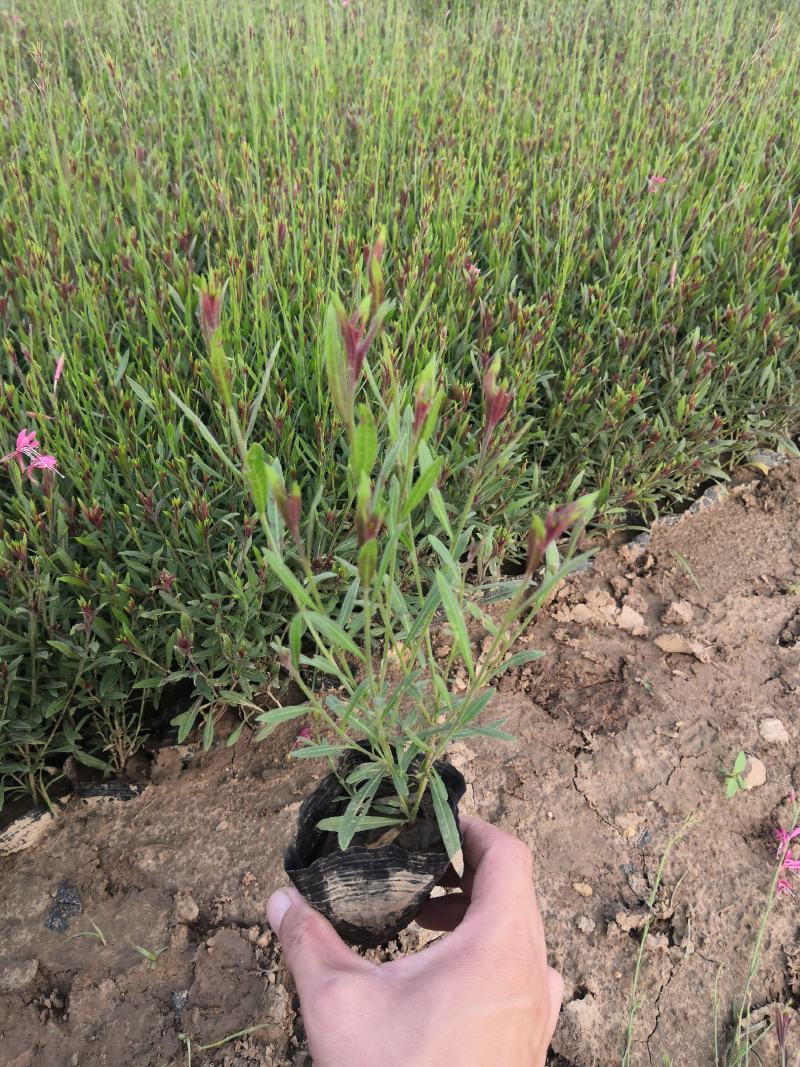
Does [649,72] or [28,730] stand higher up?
[649,72]

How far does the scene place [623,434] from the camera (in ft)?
8.18

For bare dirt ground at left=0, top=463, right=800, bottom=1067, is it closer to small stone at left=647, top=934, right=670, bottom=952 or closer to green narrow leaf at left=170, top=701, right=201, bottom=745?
small stone at left=647, top=934, right=670, bottom=952

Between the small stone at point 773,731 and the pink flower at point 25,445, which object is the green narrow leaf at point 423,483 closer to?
the pink flower at point 25,445

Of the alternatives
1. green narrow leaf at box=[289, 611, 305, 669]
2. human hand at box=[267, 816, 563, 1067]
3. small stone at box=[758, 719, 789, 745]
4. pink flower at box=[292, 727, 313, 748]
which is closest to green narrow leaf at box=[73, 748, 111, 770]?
pink flower at box=[292, 727, 313, 748]

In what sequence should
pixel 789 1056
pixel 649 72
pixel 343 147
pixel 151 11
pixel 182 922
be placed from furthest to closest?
1. pixel 151 11
2. pixel 649 72
3. pixel 343 147
4. pixel 182 922
5. pixel 789 1056

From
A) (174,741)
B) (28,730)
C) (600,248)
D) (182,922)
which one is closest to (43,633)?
(28,730)

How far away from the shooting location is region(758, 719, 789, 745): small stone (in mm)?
2264

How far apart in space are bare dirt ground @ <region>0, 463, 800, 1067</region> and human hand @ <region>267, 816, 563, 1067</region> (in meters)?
0.59

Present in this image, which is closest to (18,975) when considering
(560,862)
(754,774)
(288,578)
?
(560,862)

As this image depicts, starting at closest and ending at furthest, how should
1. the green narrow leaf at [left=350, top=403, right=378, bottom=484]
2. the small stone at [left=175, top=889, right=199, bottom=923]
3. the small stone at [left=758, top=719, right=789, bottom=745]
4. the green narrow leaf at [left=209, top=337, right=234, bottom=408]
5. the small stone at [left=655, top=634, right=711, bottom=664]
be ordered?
the green narrow leaf at [left=350, top=403, right=378, bottom=484], the green narrow leaf at [left=209, top=337, right=234, bottom=408], the small stone at [left=175, top=889, right=199, bottom=923], the small stone at [left=758, top=719, right=789, bottom=745], the small stone at [left=655, top=634, right=711, bottom=664]

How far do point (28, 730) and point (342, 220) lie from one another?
1865 millimetres

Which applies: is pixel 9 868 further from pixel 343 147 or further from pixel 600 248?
pixel 343 147

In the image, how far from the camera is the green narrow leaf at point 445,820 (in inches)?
49.6

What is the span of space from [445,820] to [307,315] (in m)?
1.56
